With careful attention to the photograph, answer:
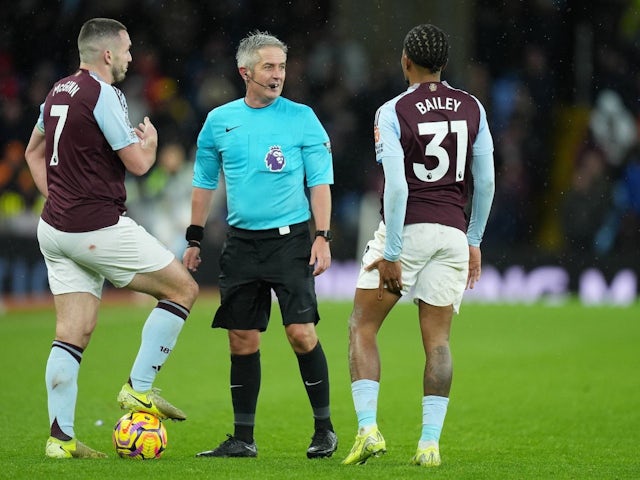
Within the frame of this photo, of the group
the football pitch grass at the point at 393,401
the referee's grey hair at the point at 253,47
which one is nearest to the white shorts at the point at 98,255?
the football pitch grass at the point at 393,401

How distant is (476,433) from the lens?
838cm

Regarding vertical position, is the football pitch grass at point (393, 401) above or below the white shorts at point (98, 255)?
below

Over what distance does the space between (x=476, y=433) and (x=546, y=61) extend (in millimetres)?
15276

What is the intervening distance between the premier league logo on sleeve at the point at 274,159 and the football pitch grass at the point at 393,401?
156 centimetres

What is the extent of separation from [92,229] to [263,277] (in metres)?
0.96

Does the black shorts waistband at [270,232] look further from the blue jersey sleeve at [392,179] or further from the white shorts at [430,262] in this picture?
the blue jersey sleeve at [392,179]

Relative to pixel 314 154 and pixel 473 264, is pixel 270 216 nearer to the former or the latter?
pixel 314 154

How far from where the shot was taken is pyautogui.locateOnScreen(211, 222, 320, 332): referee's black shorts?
706 centimetres

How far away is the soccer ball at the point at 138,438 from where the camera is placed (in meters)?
6.84

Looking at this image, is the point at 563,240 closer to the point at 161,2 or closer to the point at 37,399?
the point at 161,2

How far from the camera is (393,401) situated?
32.8ft

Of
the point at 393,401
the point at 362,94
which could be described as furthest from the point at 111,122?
the point at 362,94

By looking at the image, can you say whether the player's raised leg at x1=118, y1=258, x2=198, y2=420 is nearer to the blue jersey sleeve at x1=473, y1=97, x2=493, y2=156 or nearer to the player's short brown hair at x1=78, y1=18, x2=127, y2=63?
the player's short brown hair at x1=78, y1=18, x2=127, y2=63

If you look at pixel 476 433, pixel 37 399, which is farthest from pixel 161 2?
A: pixel 476 433
